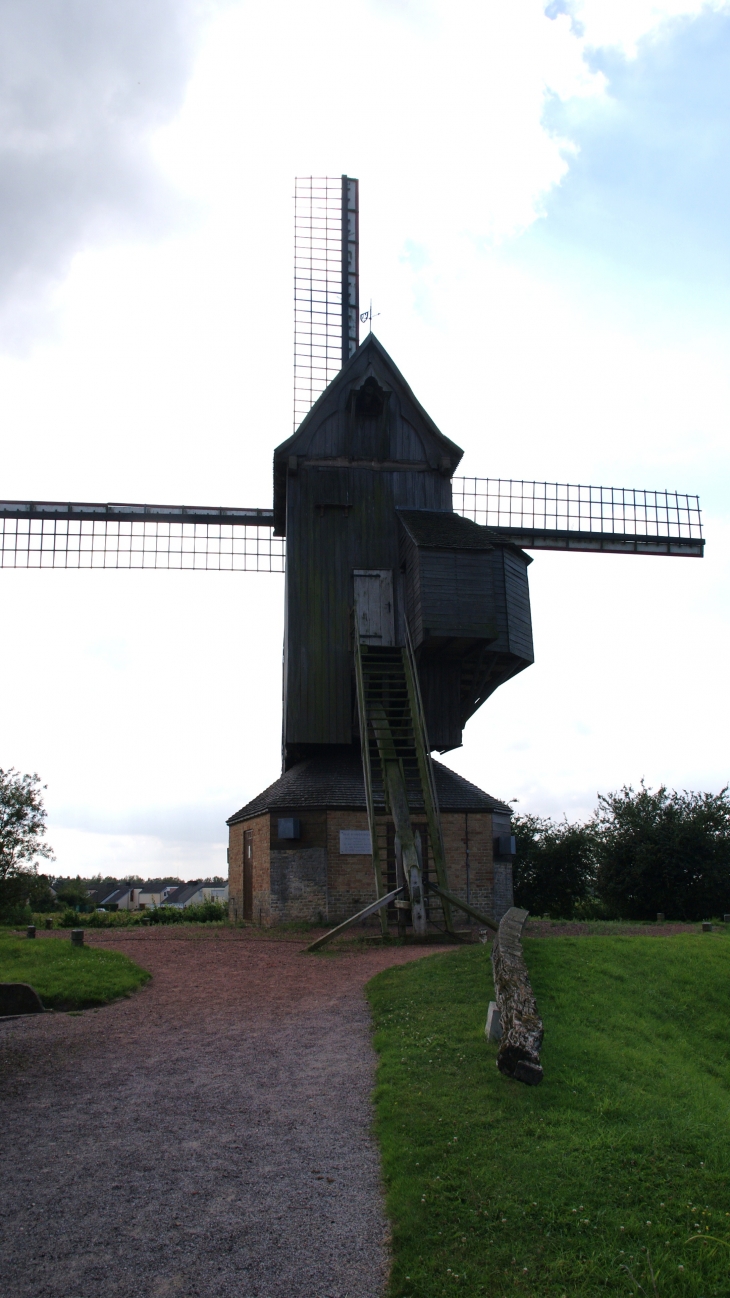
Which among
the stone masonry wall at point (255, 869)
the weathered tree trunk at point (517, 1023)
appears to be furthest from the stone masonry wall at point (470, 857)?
the weathered tree trunk at point (517, 1023)

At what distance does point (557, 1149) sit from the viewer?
6172mm

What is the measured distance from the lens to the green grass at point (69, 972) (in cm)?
1123

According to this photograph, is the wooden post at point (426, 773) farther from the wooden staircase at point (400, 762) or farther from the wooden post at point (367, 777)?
the wooden post at point (367, 777)

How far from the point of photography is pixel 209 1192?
570 centimetres

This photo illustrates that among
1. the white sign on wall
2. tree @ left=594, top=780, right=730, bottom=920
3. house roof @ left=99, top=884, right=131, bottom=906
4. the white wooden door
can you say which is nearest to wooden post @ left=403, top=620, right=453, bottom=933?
the white wooden door

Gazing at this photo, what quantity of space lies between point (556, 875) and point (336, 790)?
13.7 metres

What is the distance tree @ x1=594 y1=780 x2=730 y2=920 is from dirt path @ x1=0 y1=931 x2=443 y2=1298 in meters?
18.6

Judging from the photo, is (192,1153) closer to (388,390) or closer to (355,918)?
(355,918)

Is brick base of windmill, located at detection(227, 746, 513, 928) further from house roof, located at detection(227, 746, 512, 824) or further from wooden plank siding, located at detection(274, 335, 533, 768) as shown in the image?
wooden plank siding, located at detection(274, 335, 533, 768)

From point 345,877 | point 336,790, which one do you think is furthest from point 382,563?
point 345,877

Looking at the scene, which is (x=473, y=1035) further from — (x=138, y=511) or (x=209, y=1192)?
(x=138, y=511)

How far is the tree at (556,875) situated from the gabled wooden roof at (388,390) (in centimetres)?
1468

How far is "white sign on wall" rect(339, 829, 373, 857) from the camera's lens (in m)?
20.2

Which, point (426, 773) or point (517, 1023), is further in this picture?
point (426, 773)
